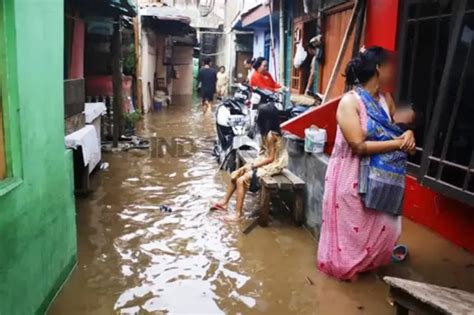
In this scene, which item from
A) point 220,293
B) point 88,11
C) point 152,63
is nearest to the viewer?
point 220,293

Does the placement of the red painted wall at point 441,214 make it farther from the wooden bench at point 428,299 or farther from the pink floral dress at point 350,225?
the wooden bench at point 428,299

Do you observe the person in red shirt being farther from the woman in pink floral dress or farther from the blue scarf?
the blue scarf

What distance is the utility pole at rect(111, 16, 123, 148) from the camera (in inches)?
408

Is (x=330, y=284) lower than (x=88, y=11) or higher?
lower

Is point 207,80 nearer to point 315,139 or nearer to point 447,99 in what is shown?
point 315,139

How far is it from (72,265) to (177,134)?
8.86 m

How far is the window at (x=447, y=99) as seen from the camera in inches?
157

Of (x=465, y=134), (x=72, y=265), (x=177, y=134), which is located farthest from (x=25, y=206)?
(x=177, y=134)

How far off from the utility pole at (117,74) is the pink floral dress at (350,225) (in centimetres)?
736

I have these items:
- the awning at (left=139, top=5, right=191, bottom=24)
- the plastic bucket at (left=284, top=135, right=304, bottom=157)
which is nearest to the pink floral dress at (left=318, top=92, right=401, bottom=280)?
the plastic bucket at (left=284, top=135, right=304, bottom=157)

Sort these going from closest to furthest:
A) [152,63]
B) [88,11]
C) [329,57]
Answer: [88,11], [329,57], [152,63]

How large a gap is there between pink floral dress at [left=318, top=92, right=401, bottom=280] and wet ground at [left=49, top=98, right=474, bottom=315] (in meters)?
0.18

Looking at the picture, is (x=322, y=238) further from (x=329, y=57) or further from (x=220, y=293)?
(x=329, y=57)

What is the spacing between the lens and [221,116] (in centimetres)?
950
